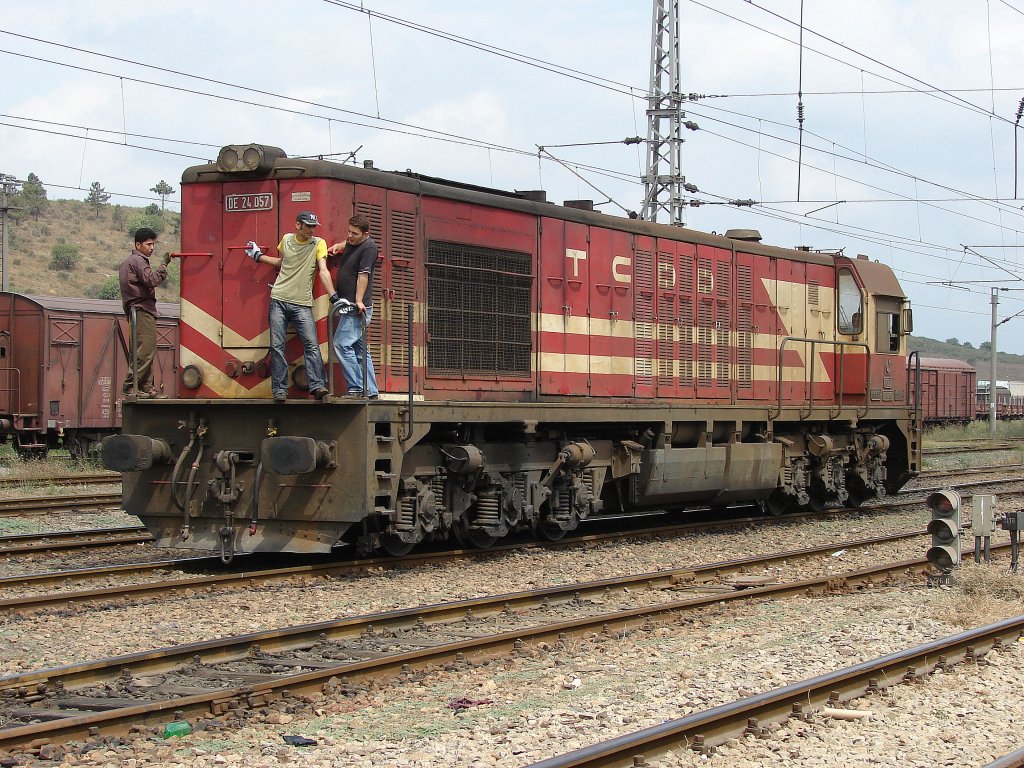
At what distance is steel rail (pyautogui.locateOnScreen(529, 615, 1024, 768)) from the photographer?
5.21 meters

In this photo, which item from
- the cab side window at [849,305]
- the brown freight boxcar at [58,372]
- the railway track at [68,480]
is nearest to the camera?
the cab side window at [849,305]

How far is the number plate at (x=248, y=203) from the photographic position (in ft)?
36.1

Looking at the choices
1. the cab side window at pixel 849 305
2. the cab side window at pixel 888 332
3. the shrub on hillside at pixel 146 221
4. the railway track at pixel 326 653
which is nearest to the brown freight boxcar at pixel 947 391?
the cab side window at pixel 888 332

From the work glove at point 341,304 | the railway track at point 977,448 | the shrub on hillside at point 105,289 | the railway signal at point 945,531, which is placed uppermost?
the shrub on hillside at point 105,289

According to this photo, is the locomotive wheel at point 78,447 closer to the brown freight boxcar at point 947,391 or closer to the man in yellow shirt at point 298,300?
the man in yellow shirt at point 298,300

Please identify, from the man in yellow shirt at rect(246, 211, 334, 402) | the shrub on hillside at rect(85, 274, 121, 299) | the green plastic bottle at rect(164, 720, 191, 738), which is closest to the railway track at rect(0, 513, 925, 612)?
the man in yellow shirt at rect(246, 211, 334, 402)

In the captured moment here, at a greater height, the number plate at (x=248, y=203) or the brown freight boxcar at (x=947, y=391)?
the number plate at (x=248, y=203)

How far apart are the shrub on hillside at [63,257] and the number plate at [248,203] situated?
65007 millimetres

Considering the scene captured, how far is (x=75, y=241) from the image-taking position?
78.9 meters

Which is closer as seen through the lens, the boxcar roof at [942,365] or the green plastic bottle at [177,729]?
the green plastic bottle at [177,729]

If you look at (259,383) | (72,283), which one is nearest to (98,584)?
(259,383)

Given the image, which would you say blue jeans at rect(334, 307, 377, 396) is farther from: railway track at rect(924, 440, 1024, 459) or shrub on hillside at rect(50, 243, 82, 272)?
shrub on hillside at rect(50, 243, 82, 272)

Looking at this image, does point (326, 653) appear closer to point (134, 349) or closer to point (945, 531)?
point (134, 349)

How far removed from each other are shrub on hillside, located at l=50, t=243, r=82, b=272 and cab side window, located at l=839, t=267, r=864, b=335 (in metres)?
62.3
